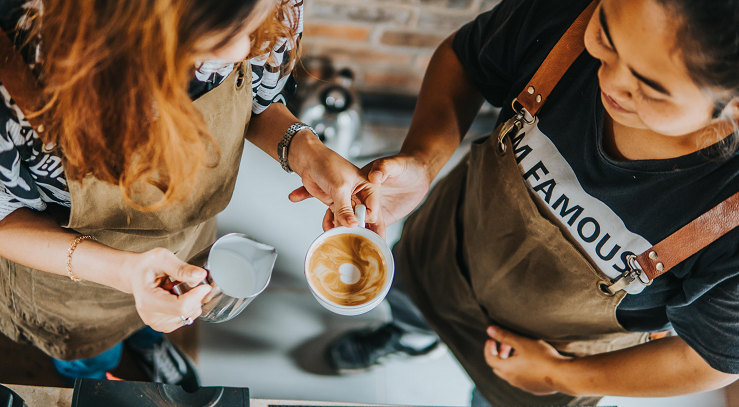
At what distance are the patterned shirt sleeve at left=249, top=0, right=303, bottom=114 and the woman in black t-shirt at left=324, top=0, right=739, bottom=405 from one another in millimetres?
334

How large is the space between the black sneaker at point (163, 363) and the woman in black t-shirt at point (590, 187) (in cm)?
95

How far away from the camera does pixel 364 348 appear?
202 centimetres

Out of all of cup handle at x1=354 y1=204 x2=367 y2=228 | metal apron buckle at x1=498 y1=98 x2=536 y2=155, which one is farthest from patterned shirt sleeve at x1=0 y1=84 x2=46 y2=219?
metal apron buckle at x1=498 y1=98 x2=536 y2=155

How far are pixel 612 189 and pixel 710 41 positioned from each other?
1.15 ft

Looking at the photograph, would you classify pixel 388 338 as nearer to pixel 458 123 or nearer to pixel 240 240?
pixel 458 123

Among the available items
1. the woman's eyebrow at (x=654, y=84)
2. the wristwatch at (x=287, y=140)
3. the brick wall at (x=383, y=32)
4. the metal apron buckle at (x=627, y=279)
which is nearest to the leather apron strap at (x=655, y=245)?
the metal apron buckle at (x=627, y=279)

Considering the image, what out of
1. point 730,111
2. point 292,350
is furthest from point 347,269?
point 292,350

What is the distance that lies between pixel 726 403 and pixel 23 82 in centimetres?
254

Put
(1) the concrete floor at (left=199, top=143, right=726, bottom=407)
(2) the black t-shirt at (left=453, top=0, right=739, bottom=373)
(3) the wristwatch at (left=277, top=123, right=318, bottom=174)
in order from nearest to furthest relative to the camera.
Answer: (2) the black t-shirt at (left=453, top=0, right=739, bottom=373)
(3) the wristwatch at (left=277, top=123, right=318, bottom=174)
(1) the concrete floor at (left=199, top=143, right=726, bottom=407)

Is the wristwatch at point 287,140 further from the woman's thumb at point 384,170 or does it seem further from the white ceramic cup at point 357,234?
the white ceramic cup at point 357,234

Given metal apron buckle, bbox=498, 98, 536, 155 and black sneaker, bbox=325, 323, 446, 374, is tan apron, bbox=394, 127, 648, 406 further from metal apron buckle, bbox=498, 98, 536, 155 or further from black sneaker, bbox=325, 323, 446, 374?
black sneaker, bbox=325, 323, 446, 374

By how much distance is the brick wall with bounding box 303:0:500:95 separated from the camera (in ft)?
6.91

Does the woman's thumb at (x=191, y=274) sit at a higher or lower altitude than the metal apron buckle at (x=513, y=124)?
lower

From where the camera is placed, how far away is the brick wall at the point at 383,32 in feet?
6.91
